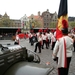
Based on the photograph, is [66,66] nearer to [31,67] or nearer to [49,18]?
[31,67]

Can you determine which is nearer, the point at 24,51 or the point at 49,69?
the point at 49,69

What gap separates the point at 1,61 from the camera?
365 centimetres

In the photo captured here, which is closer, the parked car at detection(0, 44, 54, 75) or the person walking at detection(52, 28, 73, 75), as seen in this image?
the parked car at detection(0, 44, 54, 75)

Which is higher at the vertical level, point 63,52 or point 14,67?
point 63,52

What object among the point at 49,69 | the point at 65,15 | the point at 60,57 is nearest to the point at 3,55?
the point at 49,69

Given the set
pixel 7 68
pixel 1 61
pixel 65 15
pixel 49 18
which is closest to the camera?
pixel 1 61

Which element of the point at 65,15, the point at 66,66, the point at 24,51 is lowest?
the point at 66,66

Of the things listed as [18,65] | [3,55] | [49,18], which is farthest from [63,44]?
[49,18]

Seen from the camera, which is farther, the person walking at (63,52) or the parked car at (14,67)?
the person walking at (63,52)

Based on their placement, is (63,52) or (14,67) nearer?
(14,67)

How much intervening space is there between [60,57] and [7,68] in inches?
59.8

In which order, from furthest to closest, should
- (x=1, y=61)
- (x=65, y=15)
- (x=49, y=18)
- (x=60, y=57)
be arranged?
1. (x=49, y=18)
2. (x=65, y=15)
3. (x=60, y=57)
4. (x=1, y=61)

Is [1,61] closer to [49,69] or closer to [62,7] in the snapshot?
[49,69]

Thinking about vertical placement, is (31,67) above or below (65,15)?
below
